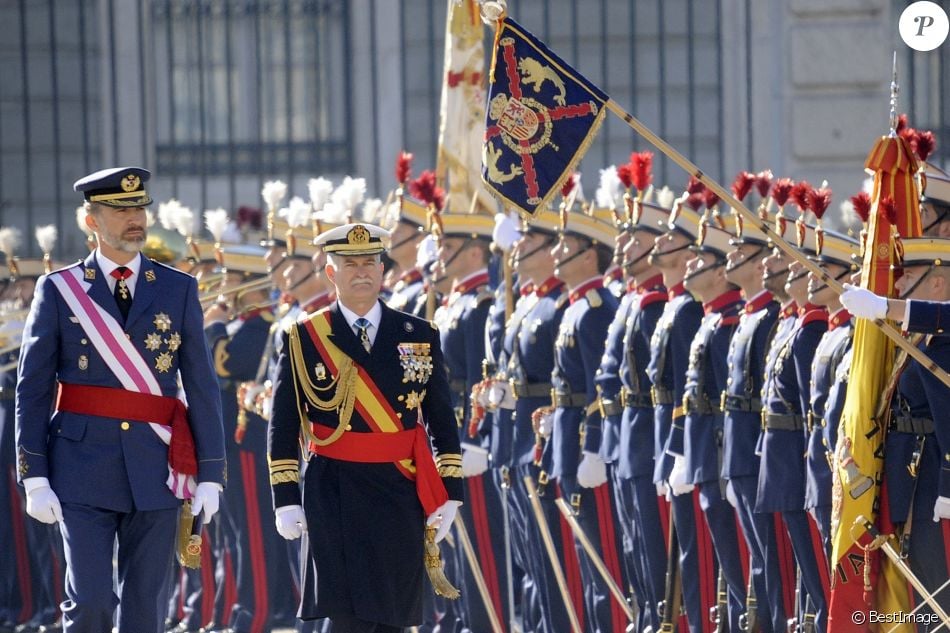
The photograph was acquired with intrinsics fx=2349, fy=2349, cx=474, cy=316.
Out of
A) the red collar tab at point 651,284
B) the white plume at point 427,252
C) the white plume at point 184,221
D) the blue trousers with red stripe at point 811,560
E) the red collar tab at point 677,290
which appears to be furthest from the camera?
the white plume at point 184,221

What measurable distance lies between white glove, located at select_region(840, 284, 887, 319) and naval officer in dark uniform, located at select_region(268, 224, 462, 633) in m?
1.33

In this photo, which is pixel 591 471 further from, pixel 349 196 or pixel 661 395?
pixel 349 196

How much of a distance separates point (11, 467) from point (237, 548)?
1.84 meters

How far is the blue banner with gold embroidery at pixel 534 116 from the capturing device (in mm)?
8320

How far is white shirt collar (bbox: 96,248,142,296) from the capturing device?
7547 mm

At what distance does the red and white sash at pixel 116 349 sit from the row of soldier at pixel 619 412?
2.01 m

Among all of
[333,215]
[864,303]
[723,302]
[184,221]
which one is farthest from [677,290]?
[184,221]

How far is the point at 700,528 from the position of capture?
9.23 metres

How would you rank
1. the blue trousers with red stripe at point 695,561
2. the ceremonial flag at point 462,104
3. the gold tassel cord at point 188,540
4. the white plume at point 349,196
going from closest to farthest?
the gold tassel cord at point 188,540
the blue trousers with red stripe at point 695,561
the white plume at point 349,196
the ceremonial flag at point 462,104

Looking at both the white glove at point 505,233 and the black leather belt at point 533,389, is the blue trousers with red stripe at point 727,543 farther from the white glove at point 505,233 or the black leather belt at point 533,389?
the white glove at point 505,233

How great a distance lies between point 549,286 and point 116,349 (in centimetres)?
320

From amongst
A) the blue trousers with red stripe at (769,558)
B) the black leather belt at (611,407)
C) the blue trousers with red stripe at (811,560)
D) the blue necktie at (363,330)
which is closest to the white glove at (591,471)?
the black leather belt at (611,407)

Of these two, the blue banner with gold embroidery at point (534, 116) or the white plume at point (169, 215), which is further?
the white plume at point (169, 215)

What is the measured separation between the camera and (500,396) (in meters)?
10.2
